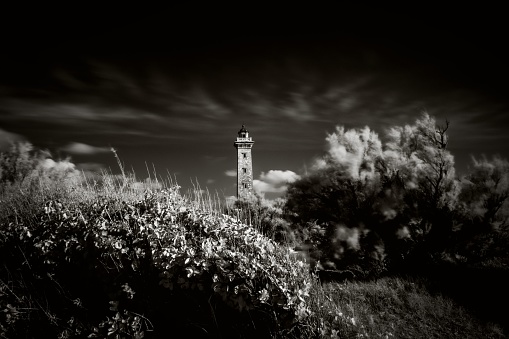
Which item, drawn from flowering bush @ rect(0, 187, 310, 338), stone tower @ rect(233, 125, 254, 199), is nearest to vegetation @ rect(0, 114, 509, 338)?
flowering bush @ rect(0, 187, 310, 338)

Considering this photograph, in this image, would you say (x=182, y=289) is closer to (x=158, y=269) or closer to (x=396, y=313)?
(x=158, y=269)

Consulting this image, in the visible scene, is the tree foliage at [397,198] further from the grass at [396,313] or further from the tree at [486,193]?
the grass at [396,313]

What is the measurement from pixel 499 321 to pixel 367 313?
5.66ft

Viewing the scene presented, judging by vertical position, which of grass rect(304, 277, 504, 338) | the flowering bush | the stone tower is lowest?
grass rect(304, 277, 504, 338)

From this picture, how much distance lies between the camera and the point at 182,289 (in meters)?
3.84

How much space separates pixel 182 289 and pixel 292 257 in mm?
1574

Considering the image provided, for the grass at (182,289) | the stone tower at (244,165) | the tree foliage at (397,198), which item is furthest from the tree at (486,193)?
the stone tower at (244,165)

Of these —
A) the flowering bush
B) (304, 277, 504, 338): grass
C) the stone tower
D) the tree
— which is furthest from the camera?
the stone tower

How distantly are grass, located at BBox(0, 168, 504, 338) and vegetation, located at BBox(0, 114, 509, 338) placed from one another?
0.07 ft

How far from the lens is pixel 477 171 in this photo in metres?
6.06

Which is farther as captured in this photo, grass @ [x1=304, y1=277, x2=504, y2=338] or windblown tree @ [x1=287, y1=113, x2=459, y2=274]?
windblown tree @ [x1=287, y1=113, x2=459, y2=274]

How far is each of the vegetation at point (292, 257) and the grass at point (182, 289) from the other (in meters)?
0.02

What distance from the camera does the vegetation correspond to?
3.48 meters

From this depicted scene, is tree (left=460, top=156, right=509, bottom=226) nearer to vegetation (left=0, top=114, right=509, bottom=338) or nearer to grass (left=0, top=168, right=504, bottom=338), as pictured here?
vegetation (left=0, top=114, right=509, bottom=338)
